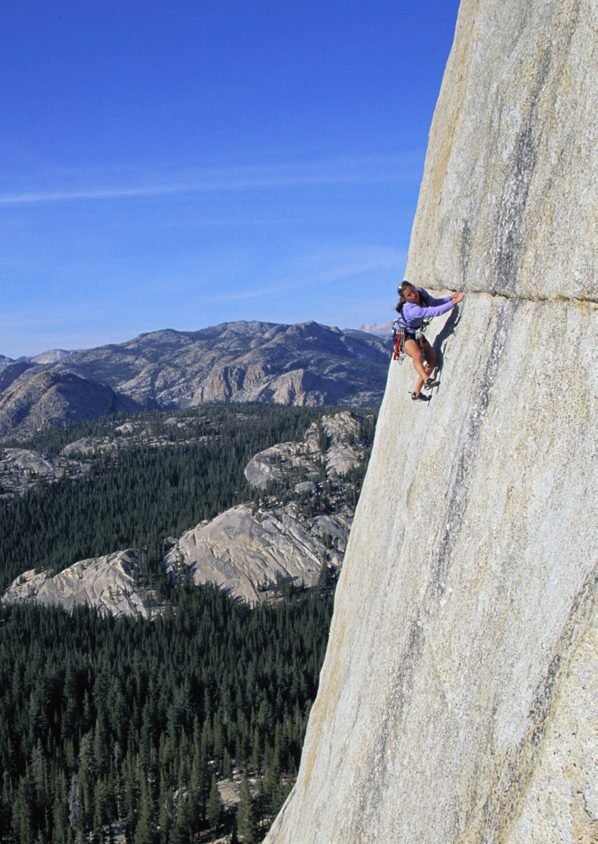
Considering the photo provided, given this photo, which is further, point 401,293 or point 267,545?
point 267,545

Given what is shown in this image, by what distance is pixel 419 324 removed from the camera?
40.2 feet

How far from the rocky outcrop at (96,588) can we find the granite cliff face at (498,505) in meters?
80.3

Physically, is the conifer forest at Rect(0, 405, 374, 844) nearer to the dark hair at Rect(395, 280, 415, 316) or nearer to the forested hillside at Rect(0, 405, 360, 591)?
the forested hillside at Rect(0, 405, 360, 591)

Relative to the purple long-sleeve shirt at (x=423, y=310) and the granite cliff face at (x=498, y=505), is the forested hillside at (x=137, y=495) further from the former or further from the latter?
the purple long-sleeve shirt at (x=423, y=310)

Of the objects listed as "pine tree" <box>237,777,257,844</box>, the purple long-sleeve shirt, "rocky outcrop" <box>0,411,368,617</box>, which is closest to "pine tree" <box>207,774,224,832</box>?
"pine tree" <box>237,777,257,844</box>

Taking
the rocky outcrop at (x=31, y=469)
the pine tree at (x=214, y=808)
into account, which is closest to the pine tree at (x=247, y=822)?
the pine tree at (x=214, y=808)

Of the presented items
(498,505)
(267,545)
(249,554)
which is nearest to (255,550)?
(249,554)

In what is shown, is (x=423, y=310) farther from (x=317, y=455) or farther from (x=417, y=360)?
(x=317, y=455)

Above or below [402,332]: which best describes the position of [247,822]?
below

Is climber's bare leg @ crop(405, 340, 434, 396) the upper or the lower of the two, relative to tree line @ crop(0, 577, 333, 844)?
upper

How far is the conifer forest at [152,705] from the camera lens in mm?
43469

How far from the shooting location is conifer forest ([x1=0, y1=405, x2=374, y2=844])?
43469 mm

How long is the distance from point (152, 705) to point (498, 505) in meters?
60.2

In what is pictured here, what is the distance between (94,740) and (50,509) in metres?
85.8
